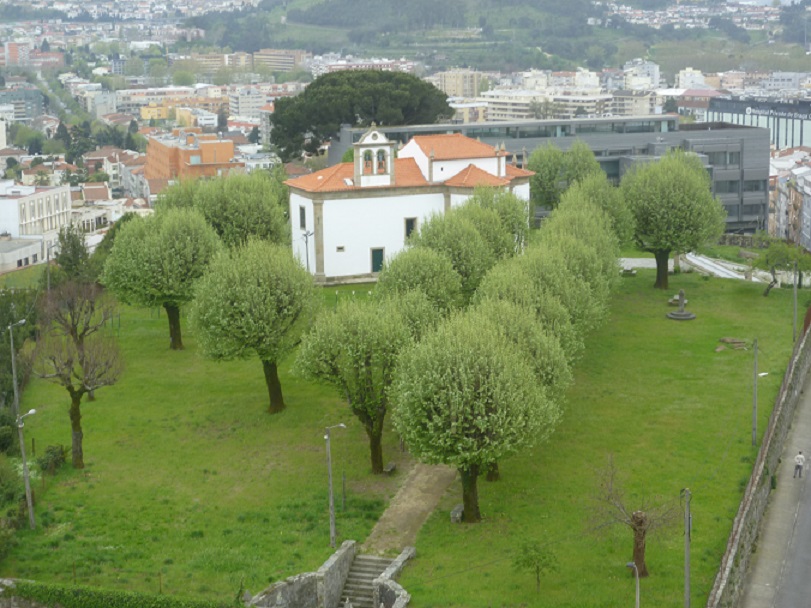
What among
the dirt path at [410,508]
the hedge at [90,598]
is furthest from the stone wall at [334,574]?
the hedge at [90,598]

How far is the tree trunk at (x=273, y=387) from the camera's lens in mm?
52375

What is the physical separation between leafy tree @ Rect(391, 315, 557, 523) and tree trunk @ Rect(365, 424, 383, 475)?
3.22 metres

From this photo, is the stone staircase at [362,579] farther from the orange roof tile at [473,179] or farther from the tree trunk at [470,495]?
the orange roof tile at [473,179]

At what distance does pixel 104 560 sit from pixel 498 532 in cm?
1233

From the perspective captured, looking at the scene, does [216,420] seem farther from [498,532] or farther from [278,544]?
[498,532]

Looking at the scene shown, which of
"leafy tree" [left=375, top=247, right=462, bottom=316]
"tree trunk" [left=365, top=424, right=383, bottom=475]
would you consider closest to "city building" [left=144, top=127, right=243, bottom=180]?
"leafy tree" [left=375, top=247, right=462, bottom=316]

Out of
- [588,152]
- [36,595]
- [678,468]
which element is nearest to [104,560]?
[36,595]

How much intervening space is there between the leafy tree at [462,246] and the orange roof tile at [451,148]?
→ 44.1ft

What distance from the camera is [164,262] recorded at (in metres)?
59.8

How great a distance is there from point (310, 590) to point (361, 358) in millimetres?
10014

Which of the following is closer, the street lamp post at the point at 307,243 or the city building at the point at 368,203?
the street lamp post at the point at 307,243

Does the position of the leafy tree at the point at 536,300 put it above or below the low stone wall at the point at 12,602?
above

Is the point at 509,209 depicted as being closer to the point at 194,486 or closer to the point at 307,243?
the point at 307,243

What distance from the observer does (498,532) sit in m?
40.4
